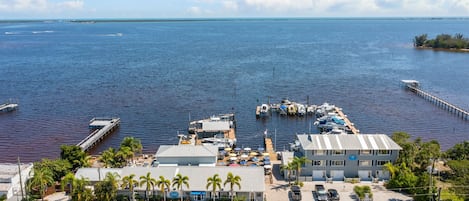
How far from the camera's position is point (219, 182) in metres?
41.2

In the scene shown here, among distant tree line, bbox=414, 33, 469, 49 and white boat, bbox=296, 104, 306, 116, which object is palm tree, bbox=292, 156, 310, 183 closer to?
white boat, bbox=296, 104, 306, 116

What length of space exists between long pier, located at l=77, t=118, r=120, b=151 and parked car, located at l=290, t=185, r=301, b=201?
115 feet

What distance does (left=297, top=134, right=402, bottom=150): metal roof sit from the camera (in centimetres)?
4844

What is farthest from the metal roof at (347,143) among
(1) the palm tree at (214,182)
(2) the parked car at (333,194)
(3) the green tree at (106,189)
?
(3) the green tree at (106,189)

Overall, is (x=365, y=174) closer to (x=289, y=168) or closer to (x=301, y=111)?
(x=289, y=168)

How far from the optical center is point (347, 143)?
49531 millimetres

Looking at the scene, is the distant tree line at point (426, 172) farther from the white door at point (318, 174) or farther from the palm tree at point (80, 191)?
the palm tree at point (80, 191)

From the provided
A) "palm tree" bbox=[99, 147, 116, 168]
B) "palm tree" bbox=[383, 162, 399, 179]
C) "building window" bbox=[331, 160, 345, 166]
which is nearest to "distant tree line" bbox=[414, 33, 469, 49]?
"palm tree" bbox=[383, 162, 399, 179]

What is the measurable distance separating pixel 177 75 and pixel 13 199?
8203 cm

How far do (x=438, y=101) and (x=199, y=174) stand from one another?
221ft

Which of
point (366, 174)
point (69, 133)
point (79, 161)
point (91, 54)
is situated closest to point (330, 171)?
point (366, 174)

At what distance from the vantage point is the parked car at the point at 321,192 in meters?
42.5

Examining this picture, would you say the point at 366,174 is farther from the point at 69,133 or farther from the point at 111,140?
the point at 69,133

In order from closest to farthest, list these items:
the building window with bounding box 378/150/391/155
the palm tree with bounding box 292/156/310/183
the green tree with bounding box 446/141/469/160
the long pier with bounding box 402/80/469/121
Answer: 1. the palm tree with bounding box 292/156/310/183
2. the building window with bounding box 378/150/391/155
3. the green tree with bounding box 446/141/469/160
4. the long pier with bounding box 402/80/469/121
